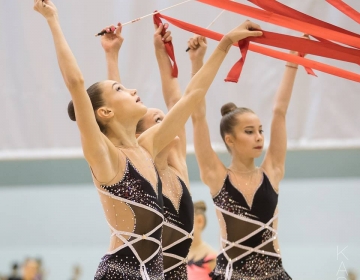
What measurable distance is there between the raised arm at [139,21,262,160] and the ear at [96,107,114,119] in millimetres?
157

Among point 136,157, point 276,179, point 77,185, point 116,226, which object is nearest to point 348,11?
point 276,179

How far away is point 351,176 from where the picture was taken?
3.53 metres

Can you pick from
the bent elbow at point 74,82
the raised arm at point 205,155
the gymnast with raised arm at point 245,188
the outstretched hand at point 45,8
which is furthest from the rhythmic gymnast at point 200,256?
the outstretched hand at point 45,8

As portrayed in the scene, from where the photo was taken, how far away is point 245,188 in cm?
233

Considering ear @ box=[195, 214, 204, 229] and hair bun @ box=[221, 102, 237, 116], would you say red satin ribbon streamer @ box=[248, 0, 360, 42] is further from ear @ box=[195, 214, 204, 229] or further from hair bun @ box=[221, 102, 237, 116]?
ear @ box=[195, 214, 204, 229]

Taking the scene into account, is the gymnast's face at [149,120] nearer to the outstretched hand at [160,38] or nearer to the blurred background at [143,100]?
the outstretched hand at [160,38]

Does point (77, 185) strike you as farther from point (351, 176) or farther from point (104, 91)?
point (104, 91)

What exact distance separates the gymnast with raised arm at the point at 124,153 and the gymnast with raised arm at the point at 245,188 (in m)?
0.48

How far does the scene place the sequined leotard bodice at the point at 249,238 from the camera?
88.7 inches

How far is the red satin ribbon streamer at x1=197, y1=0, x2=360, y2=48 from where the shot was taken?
1937mm

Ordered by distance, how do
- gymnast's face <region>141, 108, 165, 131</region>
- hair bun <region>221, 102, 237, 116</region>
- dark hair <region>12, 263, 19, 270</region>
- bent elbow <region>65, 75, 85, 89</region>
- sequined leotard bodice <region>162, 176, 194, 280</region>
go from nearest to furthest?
1. bent elbow <region>65, 75, 85, 89</region>
2. sequined leotard bodice <region>162, 176, 194, 280</region>
3. gymnast's face <region>141, 108, 165, 131</region>
4. hair bun <region>221, 102, 237, 116</region>
5. dark hair <region>12, 263, 19, 270</region>

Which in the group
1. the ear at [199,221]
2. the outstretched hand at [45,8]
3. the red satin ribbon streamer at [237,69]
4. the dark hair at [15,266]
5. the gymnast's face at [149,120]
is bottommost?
the dark hair at [15,266]

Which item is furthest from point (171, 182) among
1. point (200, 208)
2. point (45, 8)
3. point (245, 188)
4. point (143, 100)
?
point (143, 100)

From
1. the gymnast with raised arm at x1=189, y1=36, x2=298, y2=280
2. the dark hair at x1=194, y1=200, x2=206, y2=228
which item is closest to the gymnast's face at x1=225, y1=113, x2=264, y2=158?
the gymnast with raised arm at x1=189, y1=36, x2=298, y2=280
